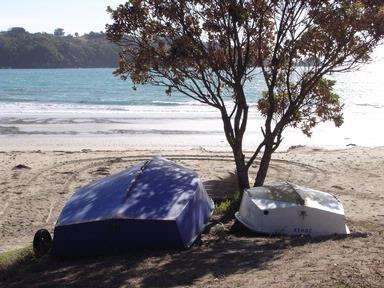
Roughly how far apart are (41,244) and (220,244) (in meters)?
2.67

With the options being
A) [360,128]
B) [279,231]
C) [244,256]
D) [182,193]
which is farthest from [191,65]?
[360,128]

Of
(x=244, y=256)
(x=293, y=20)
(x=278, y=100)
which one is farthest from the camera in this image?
(x=278, y=100)

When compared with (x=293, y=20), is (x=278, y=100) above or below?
below

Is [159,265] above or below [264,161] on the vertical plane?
below

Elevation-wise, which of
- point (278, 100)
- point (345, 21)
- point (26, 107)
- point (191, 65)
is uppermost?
point (345, 21)

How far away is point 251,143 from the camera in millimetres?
23141

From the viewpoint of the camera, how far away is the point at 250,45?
10.3 m

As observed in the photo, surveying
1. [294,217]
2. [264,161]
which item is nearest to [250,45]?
[264,161]

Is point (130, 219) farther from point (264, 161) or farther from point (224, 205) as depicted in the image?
point (264, 161)

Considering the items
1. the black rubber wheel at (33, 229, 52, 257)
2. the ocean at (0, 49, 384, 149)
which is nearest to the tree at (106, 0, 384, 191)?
the black rubber wheel at (33, 229, 52, 257)

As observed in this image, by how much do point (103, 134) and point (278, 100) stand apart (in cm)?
1586

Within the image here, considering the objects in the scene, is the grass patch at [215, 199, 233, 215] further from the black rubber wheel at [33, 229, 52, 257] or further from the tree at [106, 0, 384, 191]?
the black rubber wheel at [33, 229, 52, 257]

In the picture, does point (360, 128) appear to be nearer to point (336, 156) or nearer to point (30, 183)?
point (336, 156)

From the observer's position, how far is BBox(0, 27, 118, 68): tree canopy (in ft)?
452
